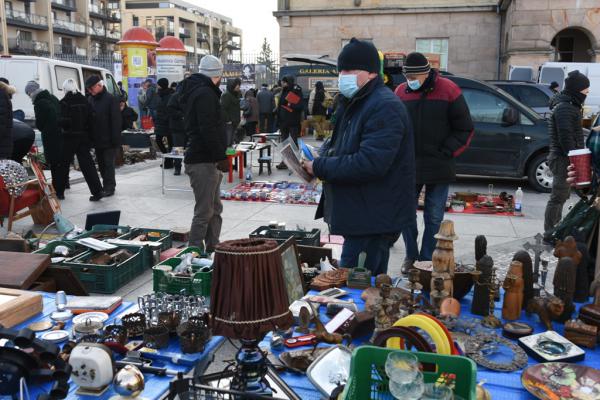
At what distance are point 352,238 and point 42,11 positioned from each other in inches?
2411

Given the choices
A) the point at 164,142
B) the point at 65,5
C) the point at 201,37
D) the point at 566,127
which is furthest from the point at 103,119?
the point at 201,37

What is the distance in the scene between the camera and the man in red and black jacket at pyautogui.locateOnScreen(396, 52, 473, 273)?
4.76 m

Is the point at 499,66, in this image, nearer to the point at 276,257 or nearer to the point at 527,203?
the point at 527,203

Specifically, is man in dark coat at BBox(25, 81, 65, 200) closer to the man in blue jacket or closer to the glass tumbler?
the man in blue jacket

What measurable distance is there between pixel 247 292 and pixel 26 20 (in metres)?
59.3

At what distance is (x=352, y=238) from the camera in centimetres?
343

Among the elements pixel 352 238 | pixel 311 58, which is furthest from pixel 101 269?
pixel 311 58

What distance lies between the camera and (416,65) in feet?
15.2

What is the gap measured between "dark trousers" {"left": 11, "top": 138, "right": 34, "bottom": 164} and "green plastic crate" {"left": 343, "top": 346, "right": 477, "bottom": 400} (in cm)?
694

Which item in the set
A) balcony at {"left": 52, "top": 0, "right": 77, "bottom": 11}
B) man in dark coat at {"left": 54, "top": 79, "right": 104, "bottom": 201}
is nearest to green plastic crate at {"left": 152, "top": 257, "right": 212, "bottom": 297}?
man in dark coat at {"left": 54, "top": 79, "right": 104, "bottom": 201}

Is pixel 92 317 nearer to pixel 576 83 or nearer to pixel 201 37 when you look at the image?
pixel 576 83

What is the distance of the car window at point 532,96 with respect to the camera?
40.5 feet

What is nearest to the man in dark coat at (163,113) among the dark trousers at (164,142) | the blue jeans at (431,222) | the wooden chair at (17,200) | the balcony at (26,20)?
the dark trousers at (164,142)

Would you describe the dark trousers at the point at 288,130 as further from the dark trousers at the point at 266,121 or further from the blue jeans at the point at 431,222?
the blue jeans at the point at 431,222
